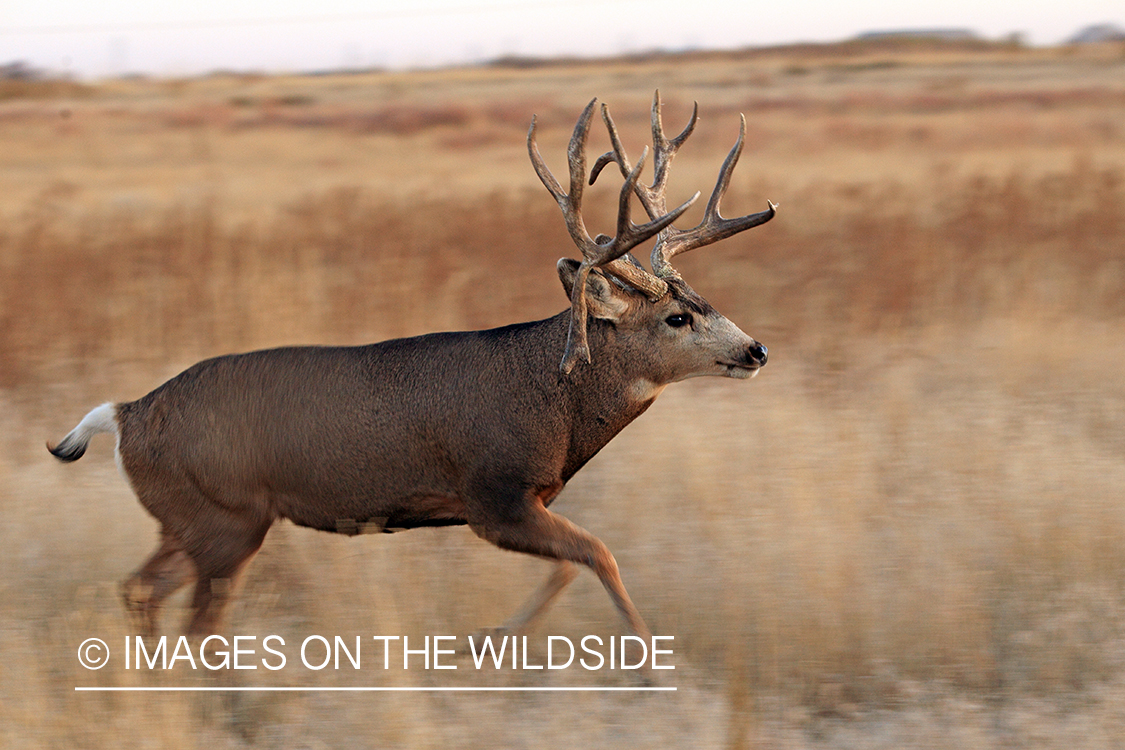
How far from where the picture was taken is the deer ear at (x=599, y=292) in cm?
448

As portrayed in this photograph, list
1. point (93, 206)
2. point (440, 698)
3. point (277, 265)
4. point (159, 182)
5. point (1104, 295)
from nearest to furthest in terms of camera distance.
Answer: point (440, 698)
point (1104, 295)
point (277, 265)
point (93, 206)
point (159, 182)

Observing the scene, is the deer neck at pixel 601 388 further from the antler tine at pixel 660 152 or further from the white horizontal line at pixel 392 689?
the white horizontal line at pixel 392 689

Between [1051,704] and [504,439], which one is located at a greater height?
[504,439]

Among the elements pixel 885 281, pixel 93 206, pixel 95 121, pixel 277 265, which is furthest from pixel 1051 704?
pixel 95 121

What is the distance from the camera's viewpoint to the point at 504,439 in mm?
4523

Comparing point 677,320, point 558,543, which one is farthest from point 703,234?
point 558,543

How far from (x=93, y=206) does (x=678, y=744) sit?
11805 mm

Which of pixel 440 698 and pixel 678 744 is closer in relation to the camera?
pixel 678 744

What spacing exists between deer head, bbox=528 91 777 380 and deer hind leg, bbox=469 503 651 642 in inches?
21.2

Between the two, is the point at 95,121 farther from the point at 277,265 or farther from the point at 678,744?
the point at 678,744

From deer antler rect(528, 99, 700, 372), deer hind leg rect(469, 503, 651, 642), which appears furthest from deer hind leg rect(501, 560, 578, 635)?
deer antler rect(528, 99, 700, 372)

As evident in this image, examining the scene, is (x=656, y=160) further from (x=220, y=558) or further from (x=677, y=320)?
(x=220, y=558)

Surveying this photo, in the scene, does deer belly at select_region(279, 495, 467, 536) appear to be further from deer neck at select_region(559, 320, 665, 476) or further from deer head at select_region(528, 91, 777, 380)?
deer head at select_region(528, 91, 777, 380)

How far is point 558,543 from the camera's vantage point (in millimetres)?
4383
